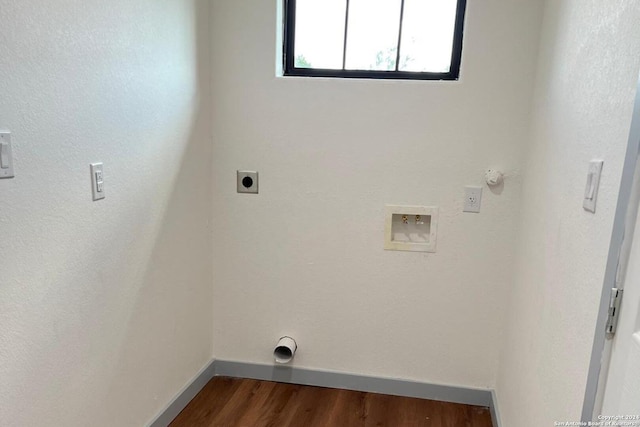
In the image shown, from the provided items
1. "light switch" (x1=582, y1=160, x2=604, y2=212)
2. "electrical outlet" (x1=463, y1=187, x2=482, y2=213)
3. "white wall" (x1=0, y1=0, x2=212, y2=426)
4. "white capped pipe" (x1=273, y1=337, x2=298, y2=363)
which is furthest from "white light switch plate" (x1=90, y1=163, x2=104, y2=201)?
"electrical outlet" (x1=463, y1=187, x2=482, y2=213)

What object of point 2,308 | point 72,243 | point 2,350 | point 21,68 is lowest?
point 2,350

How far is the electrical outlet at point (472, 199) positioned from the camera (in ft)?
6.19

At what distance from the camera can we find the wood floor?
6.20 feet

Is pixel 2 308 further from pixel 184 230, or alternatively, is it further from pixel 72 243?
pixel 184 230

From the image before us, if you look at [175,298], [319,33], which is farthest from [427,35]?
[175,298]

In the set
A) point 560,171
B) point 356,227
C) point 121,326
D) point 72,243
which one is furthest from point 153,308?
point 560,171

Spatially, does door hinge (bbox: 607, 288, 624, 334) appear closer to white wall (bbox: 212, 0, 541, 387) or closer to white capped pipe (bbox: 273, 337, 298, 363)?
white wall (bbox: 212, 0, 541, 387)

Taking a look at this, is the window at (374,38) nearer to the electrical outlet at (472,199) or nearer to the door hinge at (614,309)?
the electrical outlet at (472,199)

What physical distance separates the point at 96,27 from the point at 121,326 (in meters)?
1.00

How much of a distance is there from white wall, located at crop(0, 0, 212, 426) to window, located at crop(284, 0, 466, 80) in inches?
18.4

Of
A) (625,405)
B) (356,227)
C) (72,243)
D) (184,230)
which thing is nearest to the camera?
(625,405)

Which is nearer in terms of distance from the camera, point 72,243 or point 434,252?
point 72,243

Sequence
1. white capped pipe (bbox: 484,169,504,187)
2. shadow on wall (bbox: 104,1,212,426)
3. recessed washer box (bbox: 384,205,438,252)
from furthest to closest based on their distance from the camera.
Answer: recessed washer box (bbox: 384,205,438,252), white capped pipe (bbox: 484,169,504,187), shadow on wall (bbox: 104,1,212,426)

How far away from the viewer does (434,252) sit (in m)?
1.98
